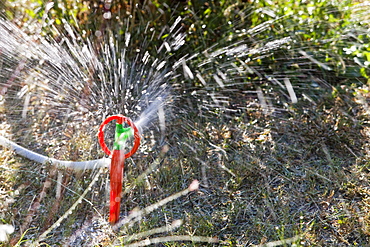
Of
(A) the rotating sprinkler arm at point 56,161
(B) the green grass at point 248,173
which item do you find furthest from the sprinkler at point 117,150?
(A) the rotating sprinkler arm at point 56,161

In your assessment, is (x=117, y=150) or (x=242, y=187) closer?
(x=117, y=150)

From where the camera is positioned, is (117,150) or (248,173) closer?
(117,150)

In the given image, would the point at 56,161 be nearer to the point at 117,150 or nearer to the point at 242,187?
the point at 117,150

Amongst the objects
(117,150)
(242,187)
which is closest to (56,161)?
(117,150)

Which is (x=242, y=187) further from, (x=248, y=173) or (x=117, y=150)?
(x=117, y=150)

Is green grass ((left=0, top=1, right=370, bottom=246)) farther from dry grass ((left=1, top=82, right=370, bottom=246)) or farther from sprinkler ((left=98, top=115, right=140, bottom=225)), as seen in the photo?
sprinkler ((left=98, top=115, right=140, bottom=225))

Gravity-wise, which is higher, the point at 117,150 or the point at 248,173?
the point at 117,150

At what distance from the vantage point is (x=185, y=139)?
9.09 feet

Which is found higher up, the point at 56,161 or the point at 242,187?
the point at 56,161

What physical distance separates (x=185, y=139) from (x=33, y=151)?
0.96 metres

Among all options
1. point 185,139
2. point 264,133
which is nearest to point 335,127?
point 264,133

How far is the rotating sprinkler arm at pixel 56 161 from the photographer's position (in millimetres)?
2473

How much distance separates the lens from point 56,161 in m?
2.50

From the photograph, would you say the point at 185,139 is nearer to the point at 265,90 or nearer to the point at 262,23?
the point at 265,90
